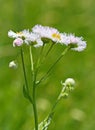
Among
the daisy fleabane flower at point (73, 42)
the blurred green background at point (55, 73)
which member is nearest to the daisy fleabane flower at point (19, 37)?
the daisy fleabane flower at point (73, 42)

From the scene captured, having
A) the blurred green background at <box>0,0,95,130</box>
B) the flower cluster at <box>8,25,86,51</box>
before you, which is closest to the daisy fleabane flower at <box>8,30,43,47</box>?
the flower cluster at <box>8,25,86,51</box>

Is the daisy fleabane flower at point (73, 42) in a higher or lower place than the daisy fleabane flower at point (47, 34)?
lower

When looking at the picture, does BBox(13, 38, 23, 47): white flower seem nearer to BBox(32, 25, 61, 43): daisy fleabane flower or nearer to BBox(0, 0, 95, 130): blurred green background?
BBox(32, 25, 61, 43): daisy fleabane flower

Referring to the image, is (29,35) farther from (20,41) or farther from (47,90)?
(47,90)

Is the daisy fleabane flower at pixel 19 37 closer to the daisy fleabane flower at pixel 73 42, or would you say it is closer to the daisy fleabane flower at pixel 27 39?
the daisy fleabane flower at pixel 27 39


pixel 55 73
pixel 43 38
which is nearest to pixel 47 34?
pixel 43 38

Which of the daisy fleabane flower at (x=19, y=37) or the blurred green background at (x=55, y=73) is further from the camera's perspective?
the blurred green background at (x=55, y=73)

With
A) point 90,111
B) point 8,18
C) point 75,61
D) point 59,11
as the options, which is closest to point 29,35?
point 90,111

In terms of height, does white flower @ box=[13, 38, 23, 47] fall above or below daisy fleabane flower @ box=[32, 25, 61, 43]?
below
